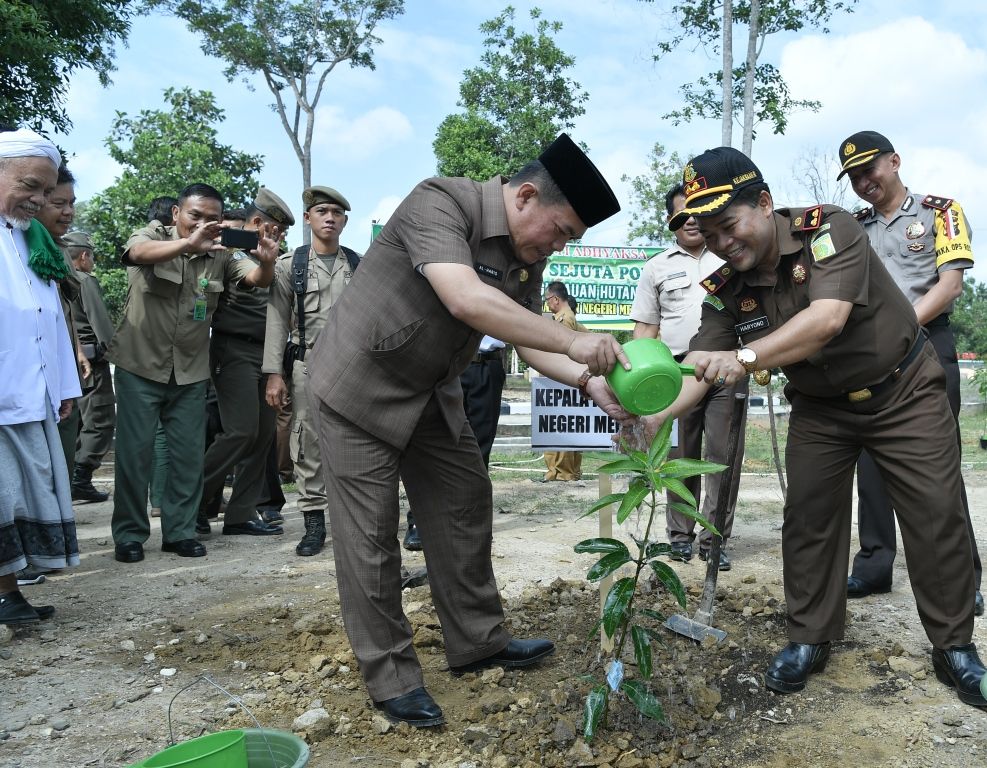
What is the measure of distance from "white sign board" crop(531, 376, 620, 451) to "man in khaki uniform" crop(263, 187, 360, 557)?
53.1 inches

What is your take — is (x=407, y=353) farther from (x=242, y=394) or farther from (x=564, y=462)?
(x=564, y=462)

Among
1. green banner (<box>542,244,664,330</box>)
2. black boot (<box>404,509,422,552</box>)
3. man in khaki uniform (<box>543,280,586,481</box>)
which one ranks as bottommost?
black boot (<box>404,509,422,552</box>)

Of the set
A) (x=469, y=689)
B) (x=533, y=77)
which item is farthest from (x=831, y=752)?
(x=533, y=77)

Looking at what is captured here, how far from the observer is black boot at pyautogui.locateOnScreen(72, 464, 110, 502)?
6.65m

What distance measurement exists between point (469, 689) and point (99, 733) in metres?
1.22

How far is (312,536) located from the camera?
16.2ft

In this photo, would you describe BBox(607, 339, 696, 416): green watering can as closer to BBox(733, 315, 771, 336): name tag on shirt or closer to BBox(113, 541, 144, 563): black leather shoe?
BBox(733, 315, 771, 336): name tag on shirt

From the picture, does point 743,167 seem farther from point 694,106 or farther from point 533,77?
point 533,77

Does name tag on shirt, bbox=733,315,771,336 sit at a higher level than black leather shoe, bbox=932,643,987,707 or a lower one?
higher

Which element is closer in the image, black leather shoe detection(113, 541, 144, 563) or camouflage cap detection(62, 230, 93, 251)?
black leather shoe detection(113, 541, 144, 563)

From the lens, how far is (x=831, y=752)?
2.49m

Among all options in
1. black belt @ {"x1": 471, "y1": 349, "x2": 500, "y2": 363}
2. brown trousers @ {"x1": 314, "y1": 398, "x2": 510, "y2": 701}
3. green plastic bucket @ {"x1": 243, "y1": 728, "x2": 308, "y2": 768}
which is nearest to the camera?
→ green plastic bucket @ {"x1": 243, "y1": 728, "x2": 308, "y2": 768}

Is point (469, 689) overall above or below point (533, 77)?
below

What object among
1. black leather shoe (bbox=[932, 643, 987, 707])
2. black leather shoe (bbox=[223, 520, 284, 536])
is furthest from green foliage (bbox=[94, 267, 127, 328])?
black leather shoe (bbox=[932, 643, 987, 707])
